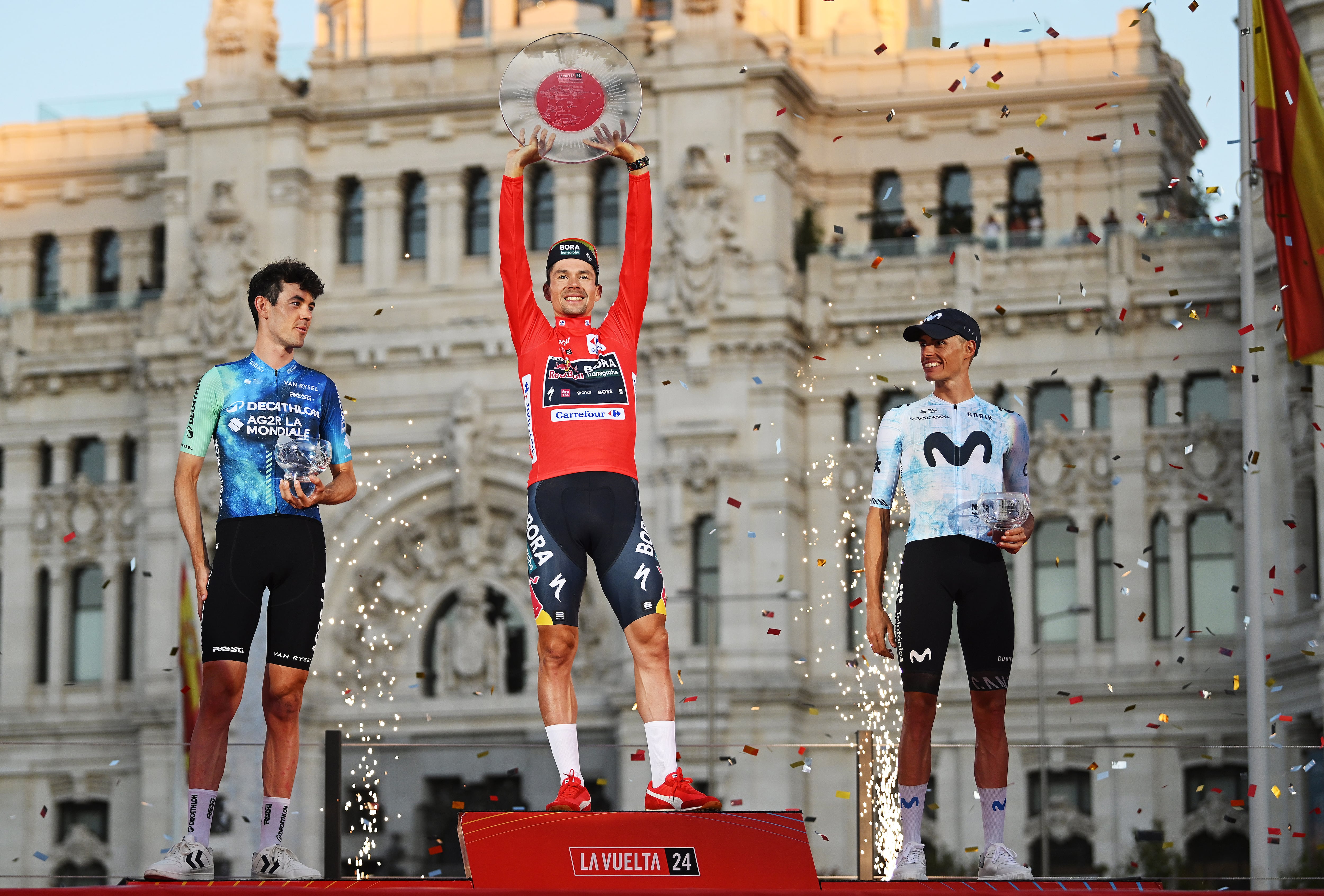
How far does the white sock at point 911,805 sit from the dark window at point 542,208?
3590cm

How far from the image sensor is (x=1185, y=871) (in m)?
37.5

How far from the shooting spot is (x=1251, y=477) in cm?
2564

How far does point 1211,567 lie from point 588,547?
33.8 metres

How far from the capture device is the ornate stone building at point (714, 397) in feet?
137

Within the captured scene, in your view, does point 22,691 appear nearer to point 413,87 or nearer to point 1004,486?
point 413,87

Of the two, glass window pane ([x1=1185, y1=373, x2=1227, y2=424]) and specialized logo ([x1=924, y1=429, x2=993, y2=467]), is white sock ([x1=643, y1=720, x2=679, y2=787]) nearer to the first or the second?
specialized logo ([x1=924, y1=429, x2=993, y2=467])

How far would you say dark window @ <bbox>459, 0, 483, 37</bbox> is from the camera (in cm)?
4969

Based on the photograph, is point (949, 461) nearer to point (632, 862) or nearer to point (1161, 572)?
point (632, 862)

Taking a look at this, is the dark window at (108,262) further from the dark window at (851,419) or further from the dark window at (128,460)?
the dark window at (851,419)

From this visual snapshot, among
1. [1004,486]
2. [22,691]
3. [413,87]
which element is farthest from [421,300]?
[1004,486]

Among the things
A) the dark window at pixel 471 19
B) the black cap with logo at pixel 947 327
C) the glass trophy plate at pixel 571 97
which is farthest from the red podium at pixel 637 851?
the dark window at pixel 471 19

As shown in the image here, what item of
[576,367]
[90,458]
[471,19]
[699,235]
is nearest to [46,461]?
[90,458]

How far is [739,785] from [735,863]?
105 feet

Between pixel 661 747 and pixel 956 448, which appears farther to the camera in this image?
pixel 956 448
